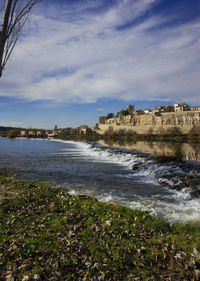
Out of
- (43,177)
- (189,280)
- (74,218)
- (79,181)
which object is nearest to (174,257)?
(189,280)

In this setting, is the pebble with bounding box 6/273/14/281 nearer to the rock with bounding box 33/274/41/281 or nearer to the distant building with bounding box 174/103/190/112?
the rock with bounding box 33/274/41/281

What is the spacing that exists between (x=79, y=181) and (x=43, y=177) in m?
2.97

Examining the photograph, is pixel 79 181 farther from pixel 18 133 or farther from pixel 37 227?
pixel 18 133

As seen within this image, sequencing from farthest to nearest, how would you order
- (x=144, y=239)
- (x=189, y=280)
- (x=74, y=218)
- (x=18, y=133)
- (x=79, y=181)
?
(x=18, y=133) < (x=79, y=181) < (x=74, y=218) < (x=144, y=239) < (x=189, y=280)

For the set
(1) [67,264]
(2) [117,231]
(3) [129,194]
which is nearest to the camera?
(1) [67,264]

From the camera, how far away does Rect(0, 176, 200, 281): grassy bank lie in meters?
3.63

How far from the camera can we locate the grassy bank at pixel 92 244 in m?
3.63

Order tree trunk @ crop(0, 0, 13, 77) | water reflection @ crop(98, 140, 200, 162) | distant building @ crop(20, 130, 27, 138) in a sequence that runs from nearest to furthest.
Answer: tree trunk @ crop(0, 0, 13, 77) < water reflection @ crop(98, 140, 200, 162) < distant building @ crop(20, 130, 27, 138)

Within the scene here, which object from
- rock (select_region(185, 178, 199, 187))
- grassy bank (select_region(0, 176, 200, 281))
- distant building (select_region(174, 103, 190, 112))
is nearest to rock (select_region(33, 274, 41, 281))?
grassy bank (select_region(0, 176, 200, 281))

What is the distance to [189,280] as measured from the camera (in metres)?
3.51

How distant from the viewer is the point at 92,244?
15.1 feet

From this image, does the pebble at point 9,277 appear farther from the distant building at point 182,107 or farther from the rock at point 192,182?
the distant building at point 182,107

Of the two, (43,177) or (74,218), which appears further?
(43,177)

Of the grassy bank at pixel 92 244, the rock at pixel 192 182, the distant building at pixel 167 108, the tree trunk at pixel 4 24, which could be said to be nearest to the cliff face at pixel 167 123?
the distant building at pixel 167 108
